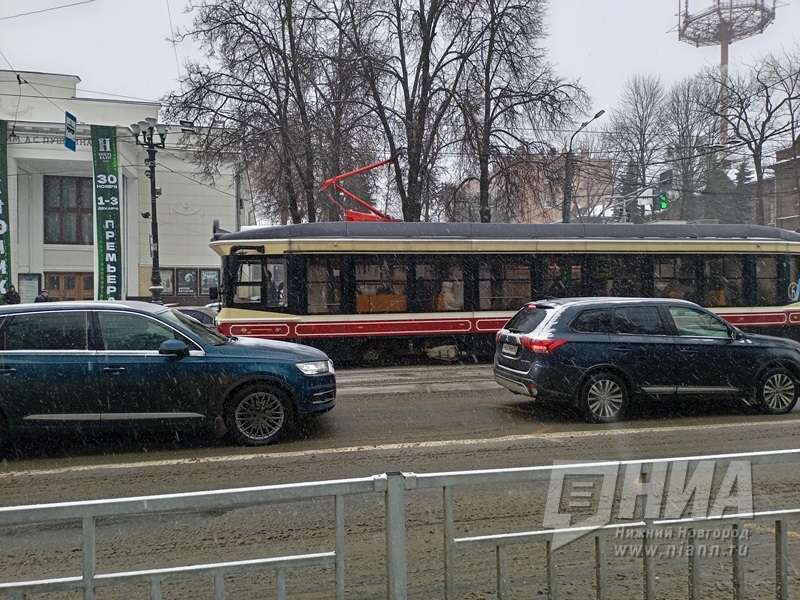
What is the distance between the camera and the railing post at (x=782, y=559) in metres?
3.17

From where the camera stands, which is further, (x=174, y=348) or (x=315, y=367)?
(x=315, y=367)

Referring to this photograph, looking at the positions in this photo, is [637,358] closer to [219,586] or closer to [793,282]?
[219,586]

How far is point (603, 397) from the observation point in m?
8.35

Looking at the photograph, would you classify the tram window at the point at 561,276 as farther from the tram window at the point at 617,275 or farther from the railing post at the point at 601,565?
the railing post at the point at 601,565

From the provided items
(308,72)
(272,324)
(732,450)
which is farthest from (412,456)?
(308,72)

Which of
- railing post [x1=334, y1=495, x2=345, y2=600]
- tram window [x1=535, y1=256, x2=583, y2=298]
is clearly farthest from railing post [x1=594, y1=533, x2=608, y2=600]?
tram window [x1=535, y1=256, x2=583, y2=298]

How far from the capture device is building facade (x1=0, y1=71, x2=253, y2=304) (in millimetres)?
30312

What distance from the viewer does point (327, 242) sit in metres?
14.3

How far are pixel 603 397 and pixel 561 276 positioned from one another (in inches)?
302

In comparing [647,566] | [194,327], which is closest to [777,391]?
[647,566]

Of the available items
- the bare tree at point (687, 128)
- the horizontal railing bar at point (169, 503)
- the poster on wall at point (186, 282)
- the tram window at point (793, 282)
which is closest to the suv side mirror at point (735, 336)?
the horizontal railing bar at point (169, 503)

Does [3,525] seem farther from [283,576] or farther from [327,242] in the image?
[327,242]

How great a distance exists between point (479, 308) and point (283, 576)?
12770mm

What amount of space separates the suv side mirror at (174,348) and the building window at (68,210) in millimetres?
29514
